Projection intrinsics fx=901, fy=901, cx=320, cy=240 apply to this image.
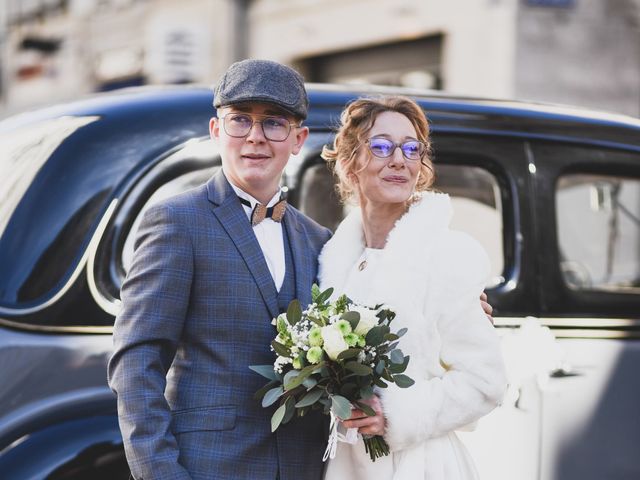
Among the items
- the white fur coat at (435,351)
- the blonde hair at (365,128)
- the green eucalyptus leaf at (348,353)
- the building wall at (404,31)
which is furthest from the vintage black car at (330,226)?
the building wall at (404,31)

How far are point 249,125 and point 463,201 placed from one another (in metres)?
1.27

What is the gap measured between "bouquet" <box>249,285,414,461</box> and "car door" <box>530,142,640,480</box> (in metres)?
1.05

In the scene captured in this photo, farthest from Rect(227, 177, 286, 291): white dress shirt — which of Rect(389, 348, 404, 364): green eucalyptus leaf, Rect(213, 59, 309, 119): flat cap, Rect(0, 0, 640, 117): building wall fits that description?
Rect(0, 0, 640, 117): building wall

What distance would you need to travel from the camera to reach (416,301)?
7.09ft

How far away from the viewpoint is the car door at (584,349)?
2.82m

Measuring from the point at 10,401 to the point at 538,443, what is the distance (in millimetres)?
1564

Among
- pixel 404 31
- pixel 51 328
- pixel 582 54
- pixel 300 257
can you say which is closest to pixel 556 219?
pixel 300 257

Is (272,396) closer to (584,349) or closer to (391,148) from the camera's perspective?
(391,148)

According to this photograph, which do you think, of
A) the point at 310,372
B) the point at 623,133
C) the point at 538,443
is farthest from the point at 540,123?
the point at 310,372

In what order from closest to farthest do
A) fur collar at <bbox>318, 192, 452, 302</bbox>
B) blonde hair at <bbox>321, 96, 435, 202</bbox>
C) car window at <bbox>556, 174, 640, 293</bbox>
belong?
1. fur collar at <bbox>318, 192, 452, 302</bbox>
2. blonde hair at <bbox>321, 96, 435, 202</bbox>
3. car window at <bbox>556, 174, 640, 293</bbox>

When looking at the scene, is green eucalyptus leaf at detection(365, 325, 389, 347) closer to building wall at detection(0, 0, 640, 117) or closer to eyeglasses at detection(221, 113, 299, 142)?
eyeglasses at detection(221, 113, 299, 142)

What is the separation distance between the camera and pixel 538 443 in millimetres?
2793

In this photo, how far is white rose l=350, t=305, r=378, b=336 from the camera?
6.28 feet

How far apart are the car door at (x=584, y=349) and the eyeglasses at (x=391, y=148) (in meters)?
0.87
